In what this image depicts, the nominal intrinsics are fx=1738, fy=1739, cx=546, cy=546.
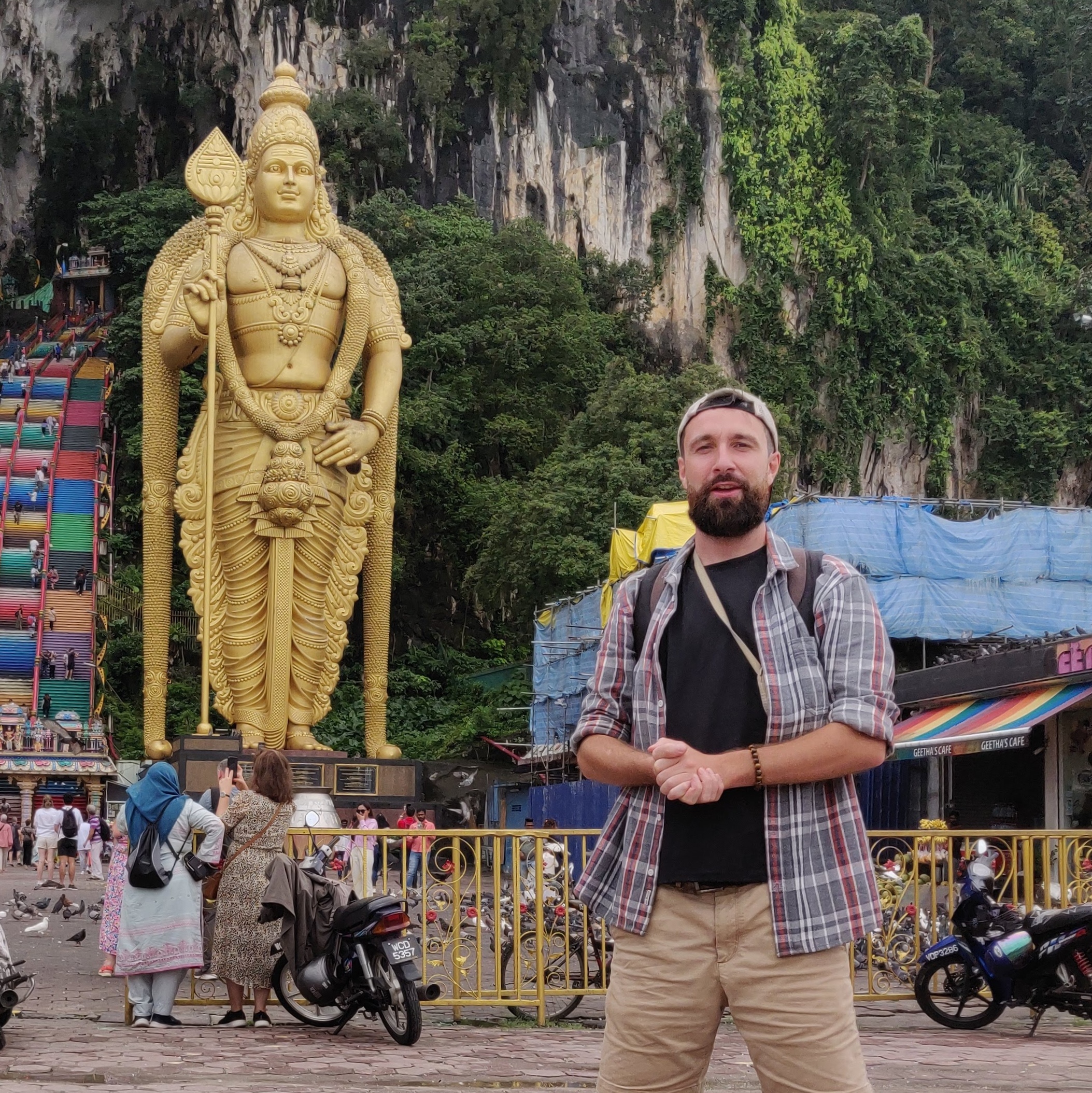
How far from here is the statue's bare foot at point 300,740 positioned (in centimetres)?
1354

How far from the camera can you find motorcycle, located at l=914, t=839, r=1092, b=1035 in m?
6.78

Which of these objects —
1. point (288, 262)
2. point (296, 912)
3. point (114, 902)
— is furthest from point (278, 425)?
point (296, 912)

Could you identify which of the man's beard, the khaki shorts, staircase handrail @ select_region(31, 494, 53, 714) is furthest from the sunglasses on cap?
staircase handrail @ select_region(31, 494, 53, 714)

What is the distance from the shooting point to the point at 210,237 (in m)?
13.1

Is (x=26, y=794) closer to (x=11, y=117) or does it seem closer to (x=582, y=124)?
(x=582, y=124)

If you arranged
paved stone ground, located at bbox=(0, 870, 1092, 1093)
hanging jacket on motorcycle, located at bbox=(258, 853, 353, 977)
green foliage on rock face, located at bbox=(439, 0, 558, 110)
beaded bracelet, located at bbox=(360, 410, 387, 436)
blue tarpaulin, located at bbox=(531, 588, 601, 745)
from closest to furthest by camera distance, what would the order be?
paved stone ground, located at bbox=(0, 870, 1092, 1093) < hanging jacket on motorcycle, located at bbox=(258, 853, 353, 977) < beaded bracelet, located at bbox=(360, 410, 387, 436) < blue tarpaulin, located at bbox=(531, 588, 601, 745) < green foliage on rock face, located at bbox=(439, 0, 558, 110)

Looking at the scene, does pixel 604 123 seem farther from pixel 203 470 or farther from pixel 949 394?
pixel 203 470

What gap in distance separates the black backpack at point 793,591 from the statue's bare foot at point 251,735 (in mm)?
10874

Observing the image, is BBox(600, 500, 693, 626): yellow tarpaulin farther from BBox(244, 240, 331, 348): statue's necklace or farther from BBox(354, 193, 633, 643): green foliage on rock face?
BBox(354, 193, 633, 643): green foliage on rock face

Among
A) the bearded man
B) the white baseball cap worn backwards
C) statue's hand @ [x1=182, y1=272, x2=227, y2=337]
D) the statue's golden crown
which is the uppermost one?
the statue's golden crown

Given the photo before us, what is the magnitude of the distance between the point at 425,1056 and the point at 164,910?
4.38ft

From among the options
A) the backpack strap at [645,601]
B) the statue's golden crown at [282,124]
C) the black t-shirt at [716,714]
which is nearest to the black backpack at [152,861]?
the backpack strap at [645,601]

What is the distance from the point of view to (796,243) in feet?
109

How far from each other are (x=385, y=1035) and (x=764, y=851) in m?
4.51
